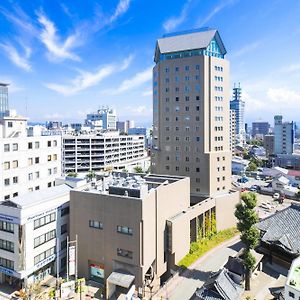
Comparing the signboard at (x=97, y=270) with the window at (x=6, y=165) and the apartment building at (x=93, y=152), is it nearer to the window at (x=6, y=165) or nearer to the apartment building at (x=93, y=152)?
the window at (x=6, y=165)

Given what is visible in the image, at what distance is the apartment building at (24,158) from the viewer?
4422cm

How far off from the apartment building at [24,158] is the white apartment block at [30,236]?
32.6 ft

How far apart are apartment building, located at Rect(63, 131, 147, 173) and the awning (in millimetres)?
79256

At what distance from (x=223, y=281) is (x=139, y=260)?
9743 mm

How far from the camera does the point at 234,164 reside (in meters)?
125

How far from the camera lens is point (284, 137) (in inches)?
6206

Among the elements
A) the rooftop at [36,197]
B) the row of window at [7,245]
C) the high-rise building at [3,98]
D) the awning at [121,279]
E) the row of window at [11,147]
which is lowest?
the awning at [121,279]

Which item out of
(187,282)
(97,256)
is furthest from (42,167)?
(187,282)

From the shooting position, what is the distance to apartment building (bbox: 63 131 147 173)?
109 meters

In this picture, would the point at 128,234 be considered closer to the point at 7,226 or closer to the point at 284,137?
the point at 7,226

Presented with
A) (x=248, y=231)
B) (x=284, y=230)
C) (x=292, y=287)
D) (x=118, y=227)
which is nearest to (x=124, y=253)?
(x=118, y=227)

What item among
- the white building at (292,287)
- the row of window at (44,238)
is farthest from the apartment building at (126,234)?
the white building at (292,287)

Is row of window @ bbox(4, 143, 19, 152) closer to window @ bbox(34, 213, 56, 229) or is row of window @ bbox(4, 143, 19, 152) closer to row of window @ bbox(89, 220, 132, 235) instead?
window @ bbox(34, 213, 56, 229)

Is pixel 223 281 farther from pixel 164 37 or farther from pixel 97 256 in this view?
pixel 164 37
